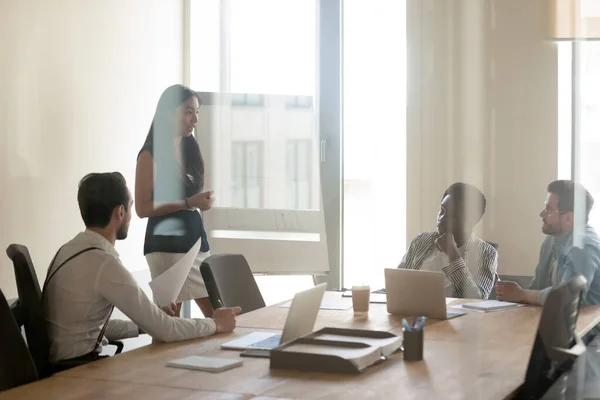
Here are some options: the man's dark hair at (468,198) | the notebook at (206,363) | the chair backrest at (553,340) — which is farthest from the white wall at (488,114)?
the notebook at (206,363)

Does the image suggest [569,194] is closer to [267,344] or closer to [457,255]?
[457,255]

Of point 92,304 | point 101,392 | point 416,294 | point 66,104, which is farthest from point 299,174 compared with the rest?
point 101,392

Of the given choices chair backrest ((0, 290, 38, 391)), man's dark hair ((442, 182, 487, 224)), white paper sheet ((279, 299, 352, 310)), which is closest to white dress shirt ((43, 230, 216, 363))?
chair backrest ((0, 290, 38, 391))

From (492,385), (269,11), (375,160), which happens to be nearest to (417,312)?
(492,385)

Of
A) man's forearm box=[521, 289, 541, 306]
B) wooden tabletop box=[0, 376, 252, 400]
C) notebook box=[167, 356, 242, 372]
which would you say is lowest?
man's forearm box=[521, 289, 541, 306]

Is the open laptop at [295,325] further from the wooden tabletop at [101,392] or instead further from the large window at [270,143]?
the large window at [270,143]

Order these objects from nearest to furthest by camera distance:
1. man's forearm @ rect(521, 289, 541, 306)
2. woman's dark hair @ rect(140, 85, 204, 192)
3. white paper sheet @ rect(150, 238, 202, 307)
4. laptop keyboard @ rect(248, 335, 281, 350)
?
laptop keyboard @ rect(248, 335, 281, 350), white paper sheet @ rect(150, 238, 202, 307), man's forearm @ rect(521, 289, 541, 306), woman's dark hair @ rect(140, 85, 204, 192)

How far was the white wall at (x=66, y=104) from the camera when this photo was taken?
4102 millimetres

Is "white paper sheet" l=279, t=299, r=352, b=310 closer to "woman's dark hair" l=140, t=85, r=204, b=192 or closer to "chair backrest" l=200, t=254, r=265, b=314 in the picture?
"chair backrest" l=200, t=254, r=265, b=314

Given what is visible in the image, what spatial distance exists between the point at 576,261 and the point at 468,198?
123cm

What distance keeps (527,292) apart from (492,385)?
1519mm

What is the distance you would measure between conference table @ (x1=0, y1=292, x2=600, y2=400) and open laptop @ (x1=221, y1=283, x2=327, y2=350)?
7cm

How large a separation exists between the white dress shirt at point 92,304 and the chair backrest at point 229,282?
81 centimetres

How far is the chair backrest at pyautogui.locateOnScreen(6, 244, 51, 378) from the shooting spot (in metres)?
2.54
